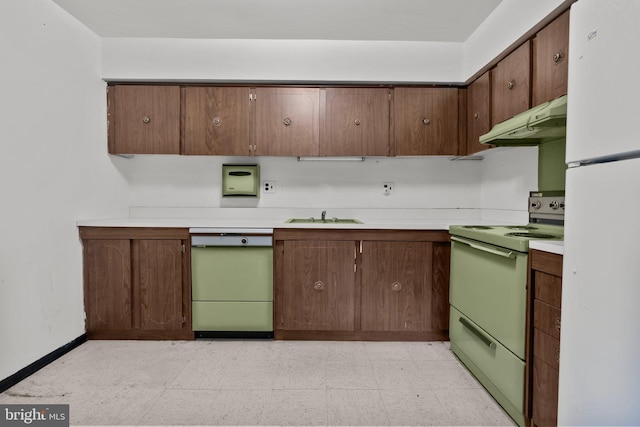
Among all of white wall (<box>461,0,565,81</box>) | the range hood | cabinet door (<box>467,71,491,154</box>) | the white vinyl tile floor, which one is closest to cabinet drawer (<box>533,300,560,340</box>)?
the white vinyl tile floor

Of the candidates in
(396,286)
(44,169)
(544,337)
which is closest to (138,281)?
(44,169)

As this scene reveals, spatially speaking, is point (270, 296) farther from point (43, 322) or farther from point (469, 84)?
point (469, 84)

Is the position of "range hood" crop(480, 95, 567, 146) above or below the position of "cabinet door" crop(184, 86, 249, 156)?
below

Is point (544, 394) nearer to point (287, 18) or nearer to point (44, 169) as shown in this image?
point (287, 18)

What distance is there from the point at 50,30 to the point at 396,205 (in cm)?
280

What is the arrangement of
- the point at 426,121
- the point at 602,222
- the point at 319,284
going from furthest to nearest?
the point at 426,121 < the point at 319,284 < the point at 602,222

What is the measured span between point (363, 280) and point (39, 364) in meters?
2.13

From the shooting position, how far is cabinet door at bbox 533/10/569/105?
1.58 metres

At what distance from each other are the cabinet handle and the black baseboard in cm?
337

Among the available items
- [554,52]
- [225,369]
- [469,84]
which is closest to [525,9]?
[554,52]

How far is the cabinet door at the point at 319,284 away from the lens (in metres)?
2.39

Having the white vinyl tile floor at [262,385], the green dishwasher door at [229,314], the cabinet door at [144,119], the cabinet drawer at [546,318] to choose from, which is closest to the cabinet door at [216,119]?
the cabinet door at [144,119]

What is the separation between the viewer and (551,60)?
1.67 metres

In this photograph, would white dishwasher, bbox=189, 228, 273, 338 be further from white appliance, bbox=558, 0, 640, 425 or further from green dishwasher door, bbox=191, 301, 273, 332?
white appliance, bbox=558, 0, 640, 425
